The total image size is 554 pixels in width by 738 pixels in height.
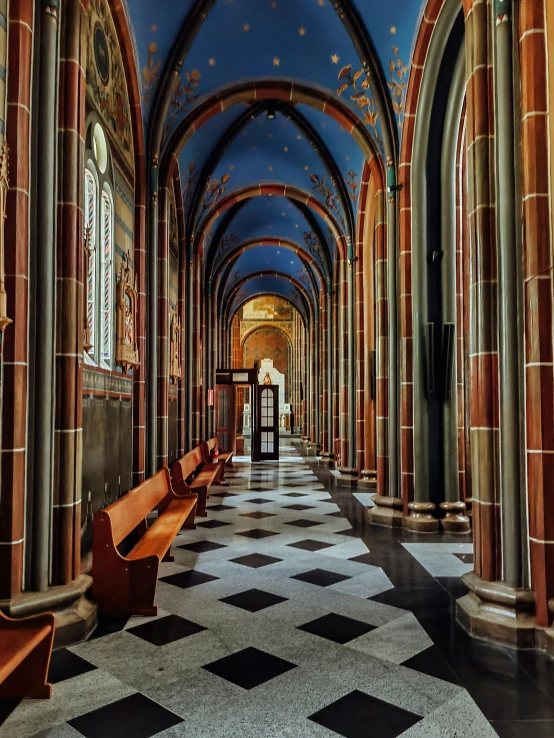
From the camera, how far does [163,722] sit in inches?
104

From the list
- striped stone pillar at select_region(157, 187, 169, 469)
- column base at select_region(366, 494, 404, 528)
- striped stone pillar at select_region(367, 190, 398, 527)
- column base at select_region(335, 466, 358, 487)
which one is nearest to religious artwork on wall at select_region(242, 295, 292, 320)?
column base at select_region(335, 466, 358, 487)

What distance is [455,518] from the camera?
6.77 metres

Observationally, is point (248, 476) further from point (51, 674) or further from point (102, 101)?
point (51, 674)

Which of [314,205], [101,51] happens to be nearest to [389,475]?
[101,51]

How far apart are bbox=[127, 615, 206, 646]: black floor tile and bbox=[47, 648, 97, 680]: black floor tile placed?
427 mm

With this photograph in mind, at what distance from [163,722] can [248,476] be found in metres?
10.4

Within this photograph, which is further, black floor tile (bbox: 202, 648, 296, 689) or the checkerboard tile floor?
→ black floor tile (bbox: 202, 648, 296, 689)

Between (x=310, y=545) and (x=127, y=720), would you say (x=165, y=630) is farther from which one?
(x=310, y=545)

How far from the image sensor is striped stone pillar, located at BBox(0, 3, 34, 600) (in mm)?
3500

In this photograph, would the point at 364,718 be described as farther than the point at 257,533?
No

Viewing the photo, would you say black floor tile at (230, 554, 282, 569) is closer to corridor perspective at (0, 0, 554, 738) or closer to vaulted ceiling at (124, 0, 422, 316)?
corridor perspective at (0, 0, 554, 738)

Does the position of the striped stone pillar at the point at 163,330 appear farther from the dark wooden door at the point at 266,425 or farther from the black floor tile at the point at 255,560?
the dark wooden door at the point at 266,425

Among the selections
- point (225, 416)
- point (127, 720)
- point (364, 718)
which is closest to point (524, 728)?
point (364, 718)

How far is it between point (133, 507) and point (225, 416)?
520 inches
